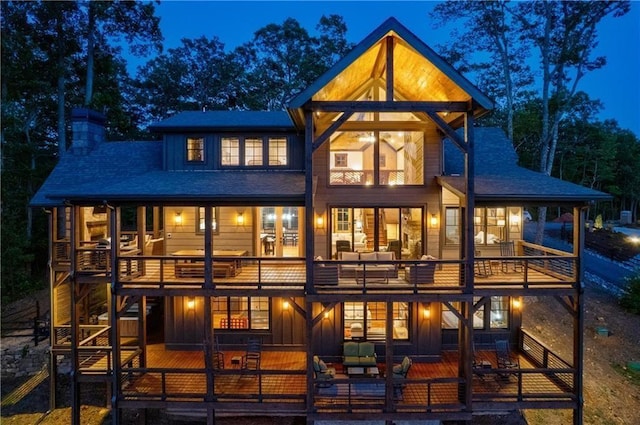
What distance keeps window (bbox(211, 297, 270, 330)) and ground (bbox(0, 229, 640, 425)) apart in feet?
9.62

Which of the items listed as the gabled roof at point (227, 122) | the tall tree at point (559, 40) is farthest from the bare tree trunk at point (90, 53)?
the tall tree at point (559, 40)

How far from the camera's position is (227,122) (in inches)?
514

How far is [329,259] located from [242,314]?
3.69 m

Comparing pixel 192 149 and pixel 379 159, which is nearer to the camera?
pixel 379 159

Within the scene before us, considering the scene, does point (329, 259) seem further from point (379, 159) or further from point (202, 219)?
point (202, 219)

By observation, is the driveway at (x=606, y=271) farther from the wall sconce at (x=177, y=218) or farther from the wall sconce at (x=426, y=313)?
the wall sconce at (x=177, y=218)

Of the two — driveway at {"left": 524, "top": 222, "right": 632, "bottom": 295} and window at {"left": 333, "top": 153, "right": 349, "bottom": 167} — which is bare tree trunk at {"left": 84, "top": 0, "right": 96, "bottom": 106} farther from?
driveway at {"left": 524, "top": 222, "right": 632, "bottom": 295}

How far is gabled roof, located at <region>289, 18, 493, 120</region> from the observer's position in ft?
27.6

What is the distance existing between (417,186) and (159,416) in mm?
11615

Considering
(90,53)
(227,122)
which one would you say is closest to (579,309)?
(227,122)

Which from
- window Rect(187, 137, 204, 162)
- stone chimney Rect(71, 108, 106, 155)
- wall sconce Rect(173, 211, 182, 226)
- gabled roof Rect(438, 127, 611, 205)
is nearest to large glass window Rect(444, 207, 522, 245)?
gabled roof Rect(438, 127, 611, 205)

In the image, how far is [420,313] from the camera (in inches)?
455

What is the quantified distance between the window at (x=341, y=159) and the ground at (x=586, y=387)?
8421 mm

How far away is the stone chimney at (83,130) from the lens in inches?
560
